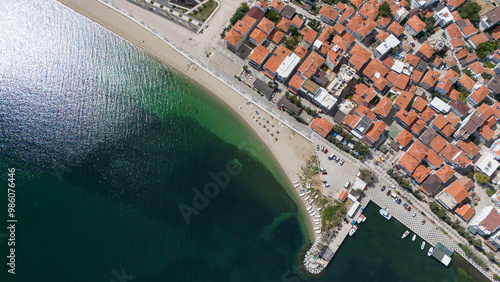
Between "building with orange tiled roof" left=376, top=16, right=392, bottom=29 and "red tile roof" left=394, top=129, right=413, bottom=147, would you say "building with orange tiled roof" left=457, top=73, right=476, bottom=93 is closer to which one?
"red tile roof" left=394, top=129, right=413, bottom=147

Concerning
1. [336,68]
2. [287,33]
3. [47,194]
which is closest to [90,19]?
[47,194]

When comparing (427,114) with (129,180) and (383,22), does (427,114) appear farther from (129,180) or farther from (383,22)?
(129,180)

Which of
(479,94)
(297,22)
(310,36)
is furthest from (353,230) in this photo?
(297,22)

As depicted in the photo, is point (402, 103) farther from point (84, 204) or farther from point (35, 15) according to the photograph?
point (35, 15)

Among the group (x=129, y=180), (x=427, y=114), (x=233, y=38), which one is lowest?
(x=129, y=180)

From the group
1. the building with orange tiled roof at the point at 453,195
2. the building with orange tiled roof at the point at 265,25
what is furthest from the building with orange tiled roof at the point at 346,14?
the building with orange tiled roof at the point at 453,195

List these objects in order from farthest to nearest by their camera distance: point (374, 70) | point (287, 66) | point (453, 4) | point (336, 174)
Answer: point (453, 4)
point (374, 70)
point (287, 66)
point (336, 174)

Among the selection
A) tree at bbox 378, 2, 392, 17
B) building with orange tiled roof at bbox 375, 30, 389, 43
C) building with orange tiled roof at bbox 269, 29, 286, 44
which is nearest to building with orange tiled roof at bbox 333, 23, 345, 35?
building with orange tiled roof at bbox 375, 30, 389, 43

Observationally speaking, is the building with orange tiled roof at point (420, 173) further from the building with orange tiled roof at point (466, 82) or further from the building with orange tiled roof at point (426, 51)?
the building with orange tiled roof at point (426, 51)
